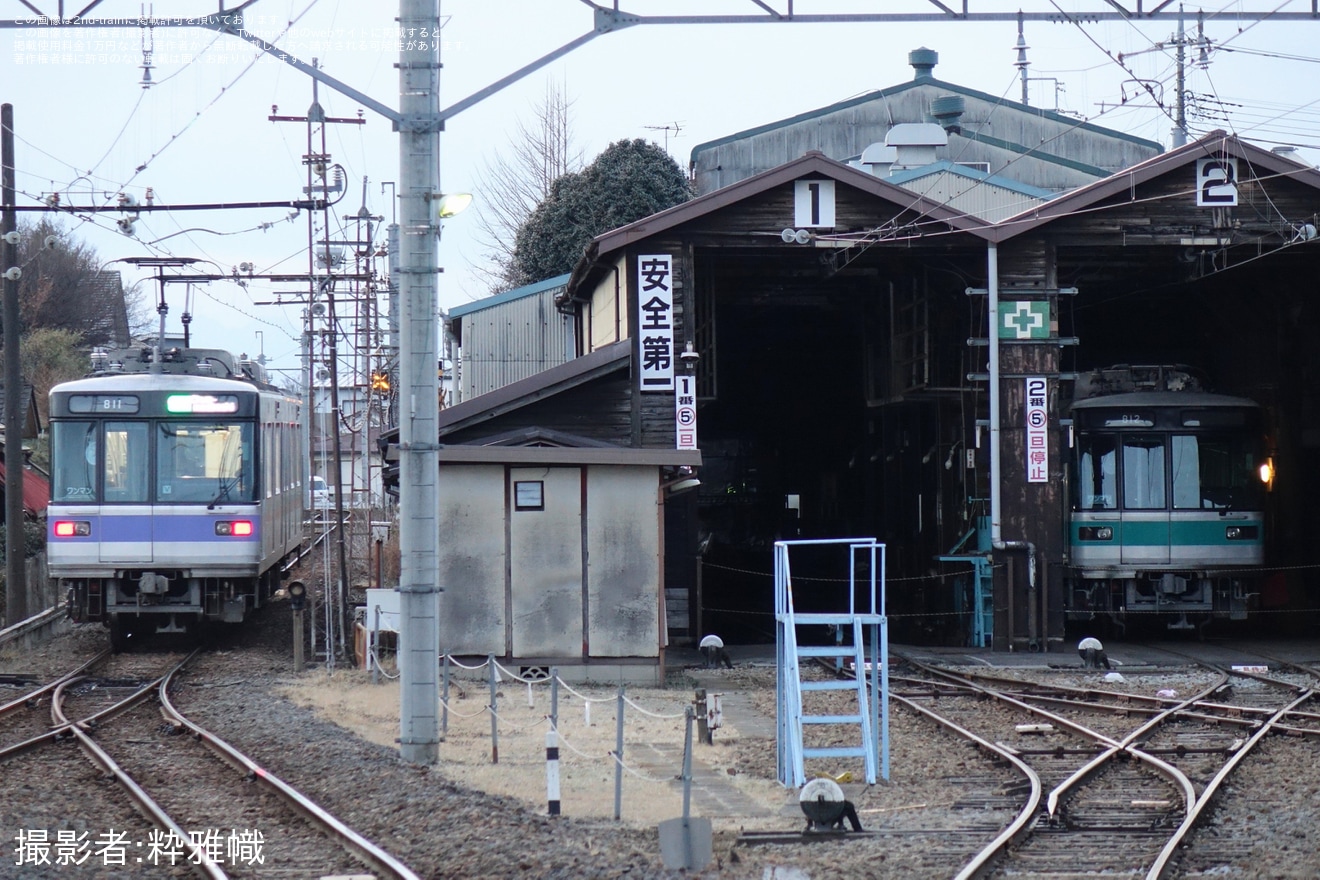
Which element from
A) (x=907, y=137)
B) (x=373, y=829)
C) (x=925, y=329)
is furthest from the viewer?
(x=907, y=137)

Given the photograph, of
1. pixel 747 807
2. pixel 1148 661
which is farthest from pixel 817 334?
pixel 747 807

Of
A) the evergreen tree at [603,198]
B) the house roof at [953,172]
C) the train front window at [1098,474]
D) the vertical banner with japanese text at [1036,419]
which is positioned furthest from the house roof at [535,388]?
the evergreen tree at [603,198]

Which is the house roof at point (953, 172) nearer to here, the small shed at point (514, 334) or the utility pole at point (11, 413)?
the small shed at point (514, 334)

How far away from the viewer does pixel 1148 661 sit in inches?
700

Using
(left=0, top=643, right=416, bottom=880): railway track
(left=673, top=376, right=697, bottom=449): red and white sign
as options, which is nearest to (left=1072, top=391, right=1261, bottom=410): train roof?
(left=673, top=376, right=697, bottom=449): red and white sign

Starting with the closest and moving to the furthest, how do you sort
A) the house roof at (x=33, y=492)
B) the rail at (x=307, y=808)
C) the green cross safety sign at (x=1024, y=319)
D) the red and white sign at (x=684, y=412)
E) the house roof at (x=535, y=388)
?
the rail at (x=307, y=808) → the house roof at (x=535, y=388) → the red and white sign at (x=684, y=412) → the green cross safety sign at (x=1024, y=319) → the house roof at (x=33, y=492)

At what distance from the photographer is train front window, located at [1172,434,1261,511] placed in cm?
2033

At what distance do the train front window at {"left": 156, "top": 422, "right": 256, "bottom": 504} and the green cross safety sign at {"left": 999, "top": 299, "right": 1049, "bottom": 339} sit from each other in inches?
380

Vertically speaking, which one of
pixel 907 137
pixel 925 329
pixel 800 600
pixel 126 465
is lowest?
pixel 800 600

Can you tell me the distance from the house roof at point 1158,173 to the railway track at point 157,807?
478 inches

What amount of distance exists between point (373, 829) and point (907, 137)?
26893 millimetres

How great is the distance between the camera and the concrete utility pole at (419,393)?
991 centimetres

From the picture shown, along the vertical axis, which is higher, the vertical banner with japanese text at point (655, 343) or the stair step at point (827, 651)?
the vertical banner with japanese text at point (655, 343)

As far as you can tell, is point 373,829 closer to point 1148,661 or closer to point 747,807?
point 747,807
